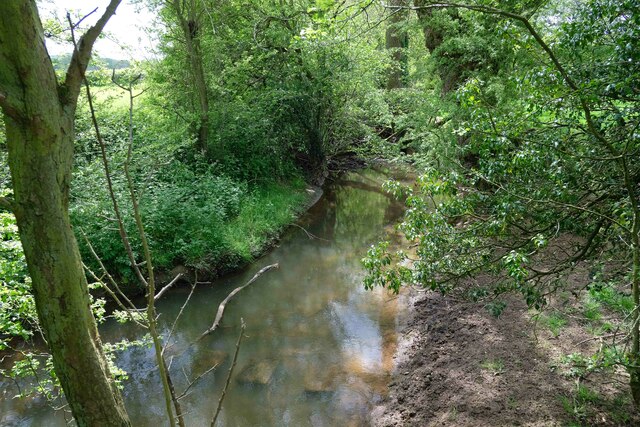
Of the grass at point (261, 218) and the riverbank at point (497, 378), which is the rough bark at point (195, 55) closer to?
the grass at point (261, 218)

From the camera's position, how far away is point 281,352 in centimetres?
655

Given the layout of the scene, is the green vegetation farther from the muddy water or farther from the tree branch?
the muddy water

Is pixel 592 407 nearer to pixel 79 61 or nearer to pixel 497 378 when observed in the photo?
pixel 497 378

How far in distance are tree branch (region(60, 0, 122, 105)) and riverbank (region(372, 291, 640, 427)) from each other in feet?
12.3

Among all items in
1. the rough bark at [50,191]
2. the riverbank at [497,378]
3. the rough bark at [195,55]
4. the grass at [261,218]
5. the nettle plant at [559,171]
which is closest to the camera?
the rough bark at [50,191]

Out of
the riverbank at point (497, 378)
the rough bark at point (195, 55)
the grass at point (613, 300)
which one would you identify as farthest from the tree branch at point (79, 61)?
the rough bark at point (195, 55)

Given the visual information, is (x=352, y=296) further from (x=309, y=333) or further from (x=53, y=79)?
(x=53, y=79)

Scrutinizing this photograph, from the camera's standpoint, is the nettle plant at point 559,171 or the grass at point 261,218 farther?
the grass at point 261,218

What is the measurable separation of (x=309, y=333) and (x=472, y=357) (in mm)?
2713

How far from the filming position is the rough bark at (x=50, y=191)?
178cm

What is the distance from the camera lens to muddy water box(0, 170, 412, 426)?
5.42 metres

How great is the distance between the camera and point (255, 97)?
41.2 feet

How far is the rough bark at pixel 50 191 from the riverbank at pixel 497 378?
341 centimetres

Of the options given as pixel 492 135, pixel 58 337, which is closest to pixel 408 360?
pixel 492 135
